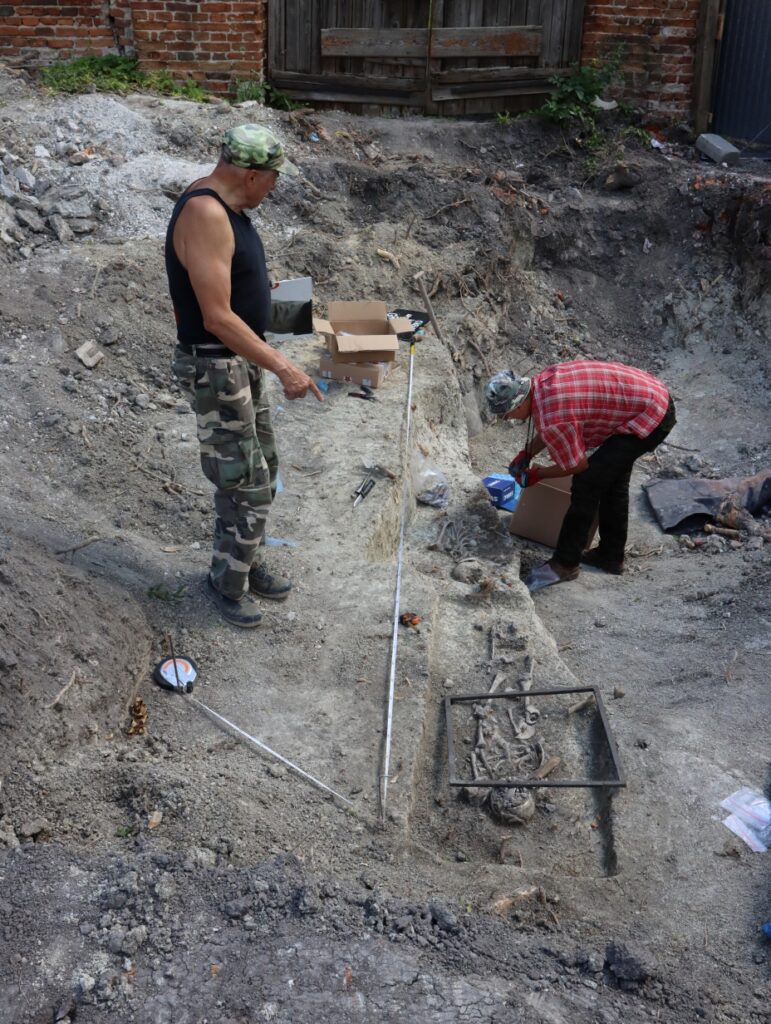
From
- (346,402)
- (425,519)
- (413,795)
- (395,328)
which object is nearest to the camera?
(413,795)

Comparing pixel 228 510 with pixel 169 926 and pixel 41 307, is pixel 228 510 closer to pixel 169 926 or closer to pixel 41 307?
pixel 169 926

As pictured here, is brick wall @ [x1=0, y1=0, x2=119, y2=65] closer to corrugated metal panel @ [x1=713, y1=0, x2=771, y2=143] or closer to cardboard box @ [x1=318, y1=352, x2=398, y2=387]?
cardboard box @ [x1=318, y1=352, x2=398, y2=387]

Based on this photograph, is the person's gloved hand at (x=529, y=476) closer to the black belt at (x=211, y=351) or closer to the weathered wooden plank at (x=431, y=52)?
the black belt at (x=211, y=351)

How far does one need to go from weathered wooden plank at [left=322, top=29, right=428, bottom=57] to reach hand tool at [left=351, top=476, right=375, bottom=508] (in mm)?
6561

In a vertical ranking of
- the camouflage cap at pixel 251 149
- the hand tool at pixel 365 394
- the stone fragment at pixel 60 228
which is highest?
the camouflage cap at pixel 251 149

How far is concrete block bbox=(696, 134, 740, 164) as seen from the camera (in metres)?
9.86

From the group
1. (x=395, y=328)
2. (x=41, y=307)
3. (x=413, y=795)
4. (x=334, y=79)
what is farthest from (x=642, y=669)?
(x=334, y=79)

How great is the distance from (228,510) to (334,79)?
7633 mm

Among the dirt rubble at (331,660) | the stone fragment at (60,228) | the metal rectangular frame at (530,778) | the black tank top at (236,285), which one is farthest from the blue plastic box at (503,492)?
the stone fragment at (60,228)

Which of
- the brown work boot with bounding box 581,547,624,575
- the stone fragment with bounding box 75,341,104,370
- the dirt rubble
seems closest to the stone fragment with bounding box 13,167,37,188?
the dirt rubble

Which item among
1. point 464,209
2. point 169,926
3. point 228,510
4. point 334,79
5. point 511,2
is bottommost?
point 169,926

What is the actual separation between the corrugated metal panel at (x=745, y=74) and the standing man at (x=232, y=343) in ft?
25.7

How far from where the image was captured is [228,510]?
14.4ft

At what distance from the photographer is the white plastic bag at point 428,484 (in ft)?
20.9
